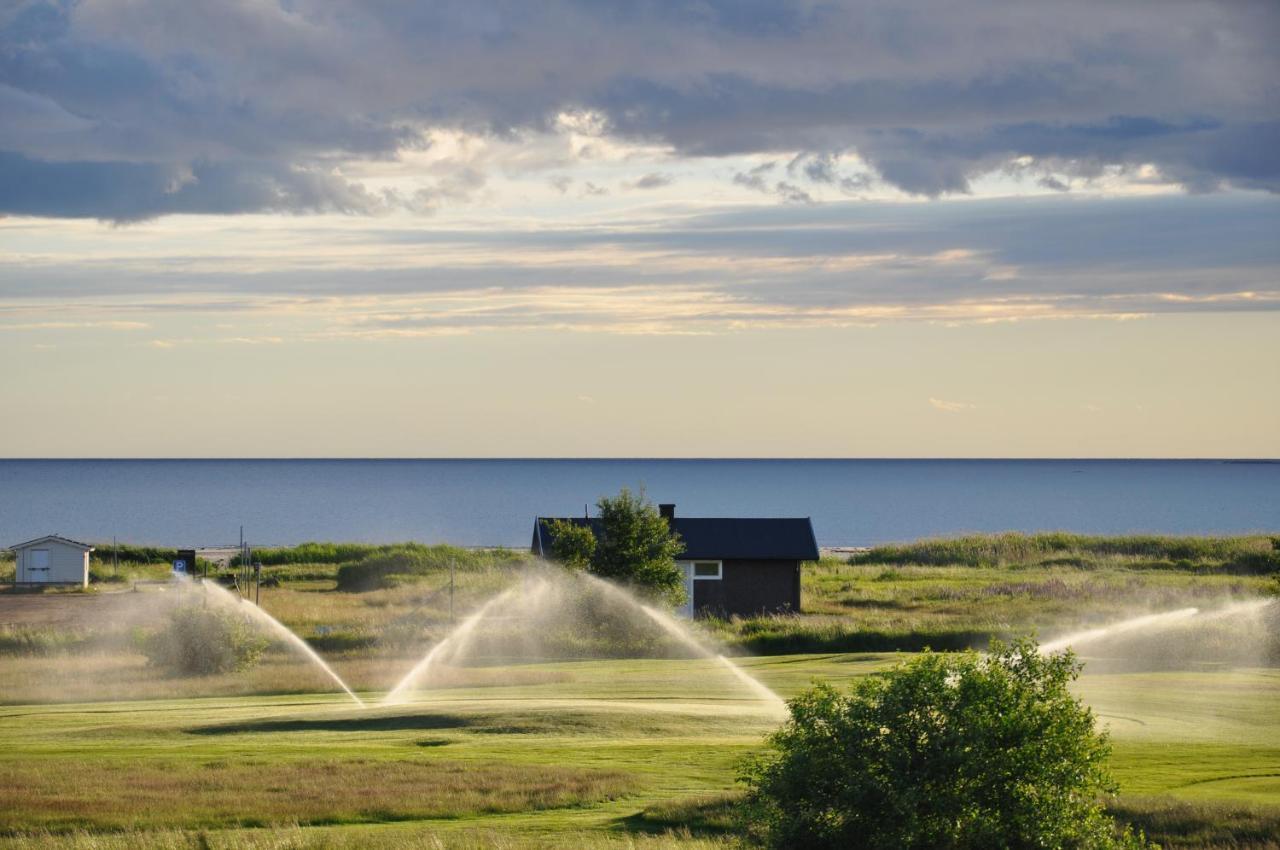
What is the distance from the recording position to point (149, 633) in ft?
164

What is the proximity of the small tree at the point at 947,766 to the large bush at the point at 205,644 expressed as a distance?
31957 millimetres

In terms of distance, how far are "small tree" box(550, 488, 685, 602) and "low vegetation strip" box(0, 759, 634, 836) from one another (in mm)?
28491

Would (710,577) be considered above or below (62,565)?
below

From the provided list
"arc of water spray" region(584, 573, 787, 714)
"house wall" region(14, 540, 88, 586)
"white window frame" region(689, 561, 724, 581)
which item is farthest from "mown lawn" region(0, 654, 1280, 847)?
"house wall" region(14, 540, 88, 586)

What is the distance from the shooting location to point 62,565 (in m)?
91.7

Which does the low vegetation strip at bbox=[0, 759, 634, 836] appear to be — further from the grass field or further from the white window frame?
the white window frame

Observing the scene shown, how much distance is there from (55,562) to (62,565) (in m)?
0.54

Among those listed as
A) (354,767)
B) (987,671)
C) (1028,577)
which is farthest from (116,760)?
(1028,577)

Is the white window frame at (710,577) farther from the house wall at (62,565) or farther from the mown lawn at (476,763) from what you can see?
the house wall at (62,565)

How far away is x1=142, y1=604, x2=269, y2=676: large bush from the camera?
4600cm

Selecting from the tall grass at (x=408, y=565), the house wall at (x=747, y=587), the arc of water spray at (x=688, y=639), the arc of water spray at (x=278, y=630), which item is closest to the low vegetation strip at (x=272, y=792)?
the arc of water spray at (x=688, y=639)

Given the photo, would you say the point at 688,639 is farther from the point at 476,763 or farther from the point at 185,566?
the point at 185,566

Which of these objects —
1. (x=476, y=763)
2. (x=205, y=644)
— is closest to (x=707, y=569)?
(x=205, y=644)

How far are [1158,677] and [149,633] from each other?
108 ft
